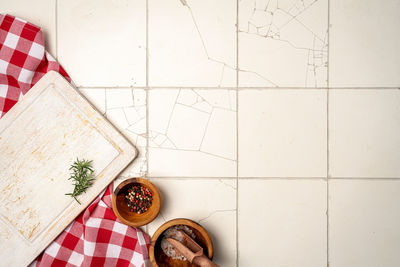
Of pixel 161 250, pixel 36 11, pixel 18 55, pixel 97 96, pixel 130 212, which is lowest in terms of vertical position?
pixel 161 250

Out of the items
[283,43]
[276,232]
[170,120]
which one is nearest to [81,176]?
[170,120]

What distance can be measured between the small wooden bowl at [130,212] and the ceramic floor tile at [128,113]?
Result: 0.08m

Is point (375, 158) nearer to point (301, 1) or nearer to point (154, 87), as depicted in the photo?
point (301, 1)

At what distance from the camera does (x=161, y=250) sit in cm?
101

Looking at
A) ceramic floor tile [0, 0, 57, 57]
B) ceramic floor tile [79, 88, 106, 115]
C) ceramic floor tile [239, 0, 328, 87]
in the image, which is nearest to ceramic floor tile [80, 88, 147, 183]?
ceramic floor tile [79, 88, 106, 115]

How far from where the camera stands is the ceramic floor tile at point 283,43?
3.51ft

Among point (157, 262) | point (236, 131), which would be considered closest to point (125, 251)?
point (157, 262)

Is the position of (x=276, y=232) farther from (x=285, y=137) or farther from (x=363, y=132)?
(x=363, y=132)

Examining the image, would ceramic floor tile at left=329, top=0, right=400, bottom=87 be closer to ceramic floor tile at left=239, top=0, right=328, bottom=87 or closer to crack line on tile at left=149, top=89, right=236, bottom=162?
ceramic floor tile at left=239, top=0, right=328, bottom=87

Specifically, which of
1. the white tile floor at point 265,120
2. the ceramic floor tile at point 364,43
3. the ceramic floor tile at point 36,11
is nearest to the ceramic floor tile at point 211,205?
the white tile floor at point 265,120

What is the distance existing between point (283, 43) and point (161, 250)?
814 millimetres

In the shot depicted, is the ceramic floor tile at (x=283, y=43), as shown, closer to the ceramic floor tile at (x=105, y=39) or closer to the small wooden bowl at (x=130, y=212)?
the ceramic floor tile at (x=105, y=39)

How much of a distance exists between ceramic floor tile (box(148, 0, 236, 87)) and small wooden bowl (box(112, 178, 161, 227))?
0.35 meters

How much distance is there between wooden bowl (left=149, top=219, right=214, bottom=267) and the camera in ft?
3.21
